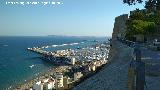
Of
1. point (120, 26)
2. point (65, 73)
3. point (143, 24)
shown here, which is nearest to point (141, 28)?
point (143, 24)

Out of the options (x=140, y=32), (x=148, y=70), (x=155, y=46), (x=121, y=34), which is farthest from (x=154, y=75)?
(x=121, y=34)

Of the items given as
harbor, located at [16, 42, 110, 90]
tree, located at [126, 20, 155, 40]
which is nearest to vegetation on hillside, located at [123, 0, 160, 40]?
tree, located at [126, 20, 155, 40]

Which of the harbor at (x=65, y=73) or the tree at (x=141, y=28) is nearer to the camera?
the harbor at (x=65, y=73)

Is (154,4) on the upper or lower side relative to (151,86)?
upper

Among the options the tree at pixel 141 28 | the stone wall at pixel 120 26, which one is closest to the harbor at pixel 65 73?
the stone wall at pixel 120 26

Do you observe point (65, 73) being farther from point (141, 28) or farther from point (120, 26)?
point (141, 28)

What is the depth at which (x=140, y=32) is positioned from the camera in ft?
113

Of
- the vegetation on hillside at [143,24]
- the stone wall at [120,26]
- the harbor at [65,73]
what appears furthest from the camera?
the stone wall at [120,26]

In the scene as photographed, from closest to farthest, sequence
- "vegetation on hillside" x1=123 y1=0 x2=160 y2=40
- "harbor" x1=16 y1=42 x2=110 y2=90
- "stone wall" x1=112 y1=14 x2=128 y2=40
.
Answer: "harbor" x1=16 y1=42 x2=110 y2=90 < "vegetation on hillside" x1=123 y1=0 x2=160 y2=40 < "stone wall" x1=112 y1=14 x2=128 y2=40

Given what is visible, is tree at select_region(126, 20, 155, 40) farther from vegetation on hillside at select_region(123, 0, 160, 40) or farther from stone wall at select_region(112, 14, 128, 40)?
stone wall at select_region(112, 14, 128, 40)

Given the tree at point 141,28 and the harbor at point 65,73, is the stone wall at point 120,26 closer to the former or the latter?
the tree at point 141,28

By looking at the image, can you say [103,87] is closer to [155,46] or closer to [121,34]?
[155,46]

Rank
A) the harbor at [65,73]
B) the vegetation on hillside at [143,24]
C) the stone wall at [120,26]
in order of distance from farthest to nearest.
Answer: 1. the stone wall at [120,26]
2. the vegetation on hillside at [143,24]
3. the harbor at [65,73]

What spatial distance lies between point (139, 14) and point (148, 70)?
27.6m
